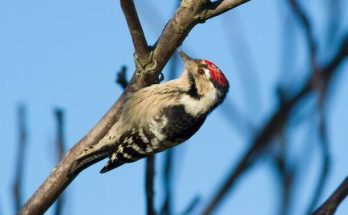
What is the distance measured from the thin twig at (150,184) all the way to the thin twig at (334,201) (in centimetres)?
75

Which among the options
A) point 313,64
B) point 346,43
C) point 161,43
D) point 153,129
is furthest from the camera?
point 153,129

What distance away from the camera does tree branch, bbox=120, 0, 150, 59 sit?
3918 mm

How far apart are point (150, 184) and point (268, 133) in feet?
3.96

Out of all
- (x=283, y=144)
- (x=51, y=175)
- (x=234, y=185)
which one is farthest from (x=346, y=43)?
(x=51, y=175)

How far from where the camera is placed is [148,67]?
4281 mm

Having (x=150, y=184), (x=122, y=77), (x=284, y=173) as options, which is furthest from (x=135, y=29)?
(x=284, y=173)

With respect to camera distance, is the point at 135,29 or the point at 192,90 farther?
the point at 192,90

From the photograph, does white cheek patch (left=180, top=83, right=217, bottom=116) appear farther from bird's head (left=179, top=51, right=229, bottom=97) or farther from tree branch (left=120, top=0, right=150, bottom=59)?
tree branch (left=120, top=0, right=150, bottom=59)

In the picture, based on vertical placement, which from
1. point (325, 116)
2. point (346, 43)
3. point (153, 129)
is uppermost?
point (346, 43)

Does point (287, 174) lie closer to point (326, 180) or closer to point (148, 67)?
point (326, 180)

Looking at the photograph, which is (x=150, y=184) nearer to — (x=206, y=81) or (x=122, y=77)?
(x=122, y=77)

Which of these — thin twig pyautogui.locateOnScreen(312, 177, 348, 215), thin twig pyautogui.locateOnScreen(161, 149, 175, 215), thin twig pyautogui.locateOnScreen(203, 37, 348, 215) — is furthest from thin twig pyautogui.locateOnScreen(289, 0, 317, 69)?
thin twig pyautogui.locateOnScreen(161, 149, 175, 215)

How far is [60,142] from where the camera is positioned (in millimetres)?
2602

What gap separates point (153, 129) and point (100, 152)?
52cm
